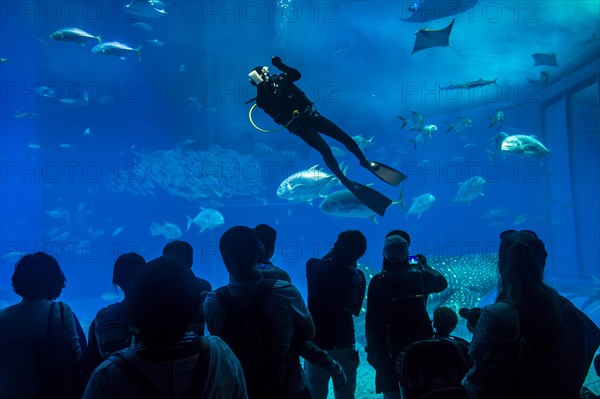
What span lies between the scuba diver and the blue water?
3887 millimetres

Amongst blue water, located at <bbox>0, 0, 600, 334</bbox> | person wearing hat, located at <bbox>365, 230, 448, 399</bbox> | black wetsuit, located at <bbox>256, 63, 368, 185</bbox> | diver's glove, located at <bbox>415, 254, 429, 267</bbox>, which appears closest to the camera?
person wearing hat, located at <bbox>365, 230, 448, 399</bbox>

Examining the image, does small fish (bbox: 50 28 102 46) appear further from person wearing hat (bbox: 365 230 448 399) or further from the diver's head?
person wearing hat (bbox: 365 230 448 399)

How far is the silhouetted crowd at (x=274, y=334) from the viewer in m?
1.36

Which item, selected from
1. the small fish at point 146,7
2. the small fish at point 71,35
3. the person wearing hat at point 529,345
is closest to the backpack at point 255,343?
the person wearing hat at point 529,345

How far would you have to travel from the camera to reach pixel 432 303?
21.6 feet

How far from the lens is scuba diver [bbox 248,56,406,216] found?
4.26 metres

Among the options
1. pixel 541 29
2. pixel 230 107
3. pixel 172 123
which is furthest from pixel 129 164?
pixel 541 29

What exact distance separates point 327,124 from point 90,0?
45.9ft

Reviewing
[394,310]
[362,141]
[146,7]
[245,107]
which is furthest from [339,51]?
[394,310]

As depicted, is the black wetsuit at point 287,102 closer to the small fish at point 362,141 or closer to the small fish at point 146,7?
the small fish at point 362,141

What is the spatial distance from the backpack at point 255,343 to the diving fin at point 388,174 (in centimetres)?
267

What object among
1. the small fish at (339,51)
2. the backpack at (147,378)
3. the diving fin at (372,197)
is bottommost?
the backpack at (147,378)

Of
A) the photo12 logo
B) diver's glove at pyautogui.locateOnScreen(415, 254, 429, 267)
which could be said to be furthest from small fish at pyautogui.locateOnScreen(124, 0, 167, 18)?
diver's glove at pyautogui.locateOnScreen(415, 254, 429, 267)

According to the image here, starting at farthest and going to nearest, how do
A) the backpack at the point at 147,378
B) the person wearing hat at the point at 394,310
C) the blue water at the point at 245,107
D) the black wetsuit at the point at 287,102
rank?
the blue water at the point at 245,107
the black wetsuit at the point at 287,102
the person wearing hat at the point at 394,310
the backpack at the point at 147,378
